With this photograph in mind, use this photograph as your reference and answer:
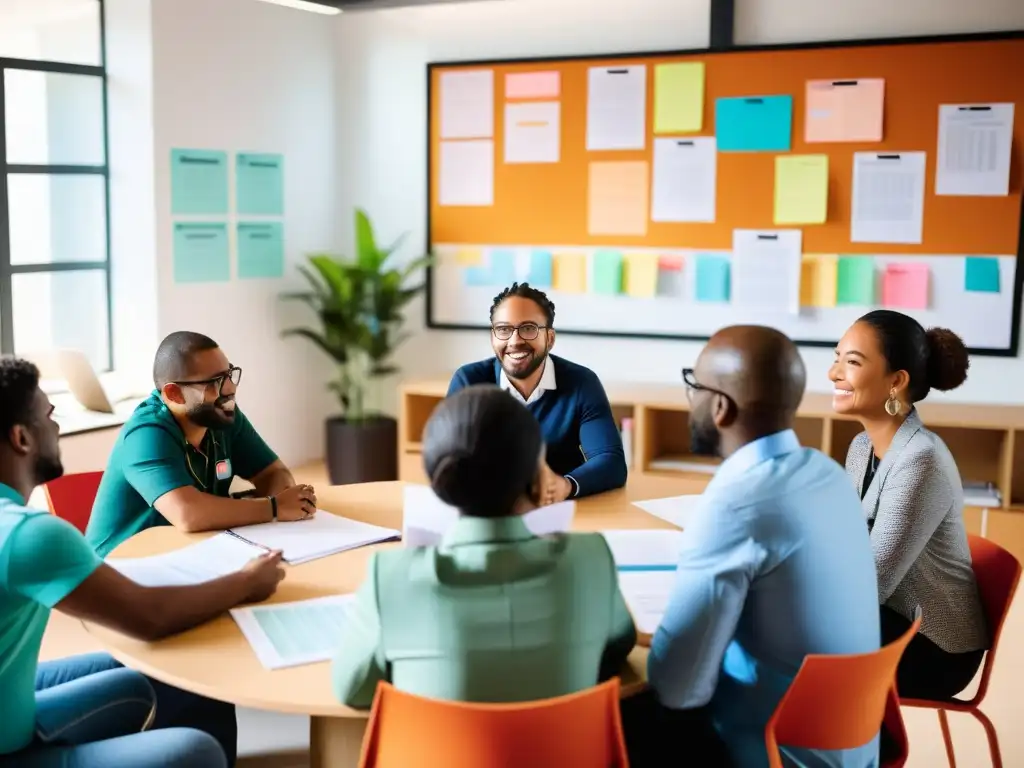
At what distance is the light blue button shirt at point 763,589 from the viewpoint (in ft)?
5.78

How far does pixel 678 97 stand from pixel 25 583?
4291 millimetres

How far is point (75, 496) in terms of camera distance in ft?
9.81

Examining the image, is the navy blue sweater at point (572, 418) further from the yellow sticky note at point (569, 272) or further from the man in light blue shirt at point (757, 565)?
the yellow sticky note at point (569, 272)

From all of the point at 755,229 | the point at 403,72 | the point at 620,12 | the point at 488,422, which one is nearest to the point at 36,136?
the point at 403,72

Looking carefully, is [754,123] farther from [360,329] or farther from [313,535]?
[313,535]

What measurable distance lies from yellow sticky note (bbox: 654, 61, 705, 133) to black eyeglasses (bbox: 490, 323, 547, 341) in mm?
2598

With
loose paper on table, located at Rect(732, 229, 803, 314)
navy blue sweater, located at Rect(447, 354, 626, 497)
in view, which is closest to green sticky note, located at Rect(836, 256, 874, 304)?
loose paper on table, located at Rect(732, 229, 803, 314)

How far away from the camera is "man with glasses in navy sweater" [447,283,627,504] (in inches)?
123

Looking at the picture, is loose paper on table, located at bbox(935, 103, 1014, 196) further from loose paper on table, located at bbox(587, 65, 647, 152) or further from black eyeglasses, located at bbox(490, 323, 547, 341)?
black eyeglasses, located at bbox(490, 323, 547, 341)

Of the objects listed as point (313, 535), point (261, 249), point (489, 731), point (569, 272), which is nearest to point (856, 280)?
point (569, 272)

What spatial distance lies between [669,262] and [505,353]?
100 inches

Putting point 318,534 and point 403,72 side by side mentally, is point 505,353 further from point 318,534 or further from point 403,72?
point 403,72

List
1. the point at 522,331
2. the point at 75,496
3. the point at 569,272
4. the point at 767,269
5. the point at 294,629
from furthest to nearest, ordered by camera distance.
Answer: the point at 569,272, the point at 767,269, the point at 522,331, the point at 75,496, the point at 294,629

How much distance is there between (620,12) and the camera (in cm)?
556
